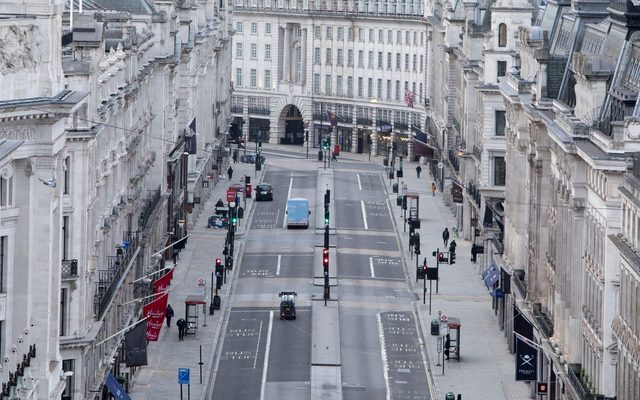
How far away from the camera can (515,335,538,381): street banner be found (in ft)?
386

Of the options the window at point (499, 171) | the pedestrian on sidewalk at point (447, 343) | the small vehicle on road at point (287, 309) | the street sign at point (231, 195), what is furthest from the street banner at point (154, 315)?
the street sign at point (231, 195)

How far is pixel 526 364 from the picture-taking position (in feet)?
386

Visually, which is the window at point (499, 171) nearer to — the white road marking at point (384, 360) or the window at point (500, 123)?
the window at point (500, 123)

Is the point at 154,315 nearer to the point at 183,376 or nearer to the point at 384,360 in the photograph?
the point at 183,376

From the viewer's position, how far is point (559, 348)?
11150 centimetres

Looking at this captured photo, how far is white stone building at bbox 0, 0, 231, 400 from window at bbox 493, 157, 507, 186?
22.4 metres

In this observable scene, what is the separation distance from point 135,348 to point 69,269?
14153mm

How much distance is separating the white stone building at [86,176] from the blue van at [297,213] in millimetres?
7811

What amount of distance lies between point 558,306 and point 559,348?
2.97m

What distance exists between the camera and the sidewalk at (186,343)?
123 m

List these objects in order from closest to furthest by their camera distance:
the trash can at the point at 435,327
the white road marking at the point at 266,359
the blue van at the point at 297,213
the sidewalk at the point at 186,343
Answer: the sidewalk at the point at 186,343 → the white road marking at the point at 266,359 → the trash can at the point at 435,327 → the blue van at the point at 297,213

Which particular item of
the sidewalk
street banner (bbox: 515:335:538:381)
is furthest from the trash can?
street banner (bbox: 515:335:538:381)

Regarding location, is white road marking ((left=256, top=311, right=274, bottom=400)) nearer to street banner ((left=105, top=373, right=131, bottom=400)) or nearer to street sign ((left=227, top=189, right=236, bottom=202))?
street banner ((left=105, top=373, right=131, bottom=400))

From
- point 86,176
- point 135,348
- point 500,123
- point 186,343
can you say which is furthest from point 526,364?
point 500,123
